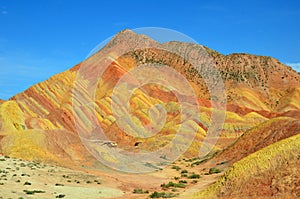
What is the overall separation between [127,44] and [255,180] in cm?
15192

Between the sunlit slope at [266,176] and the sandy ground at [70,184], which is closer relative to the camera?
the sunlit slope at [266,176]

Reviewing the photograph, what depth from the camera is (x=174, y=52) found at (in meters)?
189

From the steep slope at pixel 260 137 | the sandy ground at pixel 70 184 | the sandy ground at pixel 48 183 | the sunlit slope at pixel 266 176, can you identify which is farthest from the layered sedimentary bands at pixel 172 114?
the sandy ground at pixel 48 183

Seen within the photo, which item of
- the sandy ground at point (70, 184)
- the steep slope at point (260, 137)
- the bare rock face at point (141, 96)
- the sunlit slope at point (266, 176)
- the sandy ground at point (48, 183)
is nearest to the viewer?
the sunlit slope at point (266, 176)

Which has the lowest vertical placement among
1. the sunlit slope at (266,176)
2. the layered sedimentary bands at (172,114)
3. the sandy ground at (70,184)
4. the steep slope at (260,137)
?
the sunlit slope at (266,176)

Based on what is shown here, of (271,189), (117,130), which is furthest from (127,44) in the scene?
(271,189)

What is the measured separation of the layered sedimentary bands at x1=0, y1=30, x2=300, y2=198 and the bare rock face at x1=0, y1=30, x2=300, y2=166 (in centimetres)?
25

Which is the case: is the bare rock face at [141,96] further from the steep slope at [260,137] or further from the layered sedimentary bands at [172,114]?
the steep slope at [260,137]

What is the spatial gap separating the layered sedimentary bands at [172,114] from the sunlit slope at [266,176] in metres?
0.06

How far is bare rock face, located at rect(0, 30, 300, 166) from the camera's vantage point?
272 ft

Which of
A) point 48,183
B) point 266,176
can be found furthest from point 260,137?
point 266,176

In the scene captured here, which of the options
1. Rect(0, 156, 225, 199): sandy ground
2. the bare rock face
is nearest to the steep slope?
Rect(0, 156, 225, 199): sandy ground

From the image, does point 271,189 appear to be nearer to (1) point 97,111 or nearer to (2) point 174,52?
(1) point 97,111

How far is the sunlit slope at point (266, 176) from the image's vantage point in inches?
824
